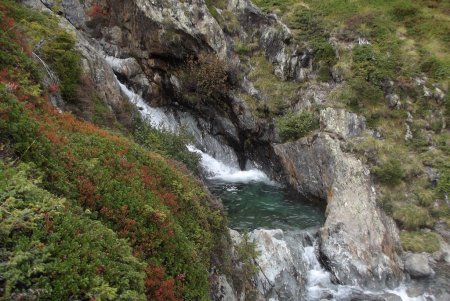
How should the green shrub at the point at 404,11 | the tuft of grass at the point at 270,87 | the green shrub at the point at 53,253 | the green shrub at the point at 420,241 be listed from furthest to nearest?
the green shrub at the point at 404,11 < the tuft of grass at the point at 270,87 < the green shrub at the point at 420,241 < the green shrub at the point at 53,253

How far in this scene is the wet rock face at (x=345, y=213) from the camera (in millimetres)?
15844

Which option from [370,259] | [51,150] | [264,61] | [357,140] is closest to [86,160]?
[51,150]

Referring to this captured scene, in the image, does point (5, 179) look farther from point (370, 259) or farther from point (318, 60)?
point (318, 60)

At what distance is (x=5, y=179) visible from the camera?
20.6ft

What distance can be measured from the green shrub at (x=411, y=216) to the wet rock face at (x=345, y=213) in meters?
0.64

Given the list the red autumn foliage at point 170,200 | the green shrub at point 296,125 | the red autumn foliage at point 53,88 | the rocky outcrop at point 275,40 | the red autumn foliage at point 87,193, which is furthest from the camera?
the rocky outcrop at point 275,40

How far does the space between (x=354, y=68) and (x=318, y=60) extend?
2.72 metres

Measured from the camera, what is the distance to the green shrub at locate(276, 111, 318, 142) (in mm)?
23453

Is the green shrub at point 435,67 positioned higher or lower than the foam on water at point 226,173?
higher

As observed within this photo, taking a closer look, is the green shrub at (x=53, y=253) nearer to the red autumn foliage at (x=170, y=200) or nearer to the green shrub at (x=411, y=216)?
the red autumn foliage at (x=170, y=200)

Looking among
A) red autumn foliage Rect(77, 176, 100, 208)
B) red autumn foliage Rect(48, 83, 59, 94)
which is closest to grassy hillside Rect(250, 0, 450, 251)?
red autumn foliage Rect(77, 176, 100, 208)

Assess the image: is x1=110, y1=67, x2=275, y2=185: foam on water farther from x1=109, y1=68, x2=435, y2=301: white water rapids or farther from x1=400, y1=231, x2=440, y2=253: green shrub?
x1=400, y1=231, x2=440, y2=253: green shrub

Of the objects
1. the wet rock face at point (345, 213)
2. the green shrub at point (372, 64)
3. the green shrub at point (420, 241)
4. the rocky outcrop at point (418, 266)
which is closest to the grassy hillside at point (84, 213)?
the wet rock face at point (345, 213)

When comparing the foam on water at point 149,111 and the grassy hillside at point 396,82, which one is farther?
the foam on water at point 149,111
